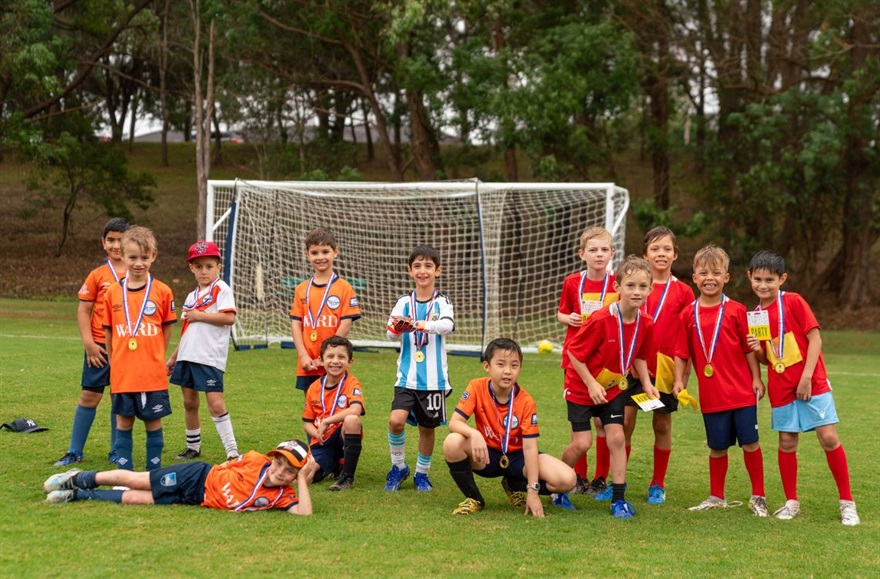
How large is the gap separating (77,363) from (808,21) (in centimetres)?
1665

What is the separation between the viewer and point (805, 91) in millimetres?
21359

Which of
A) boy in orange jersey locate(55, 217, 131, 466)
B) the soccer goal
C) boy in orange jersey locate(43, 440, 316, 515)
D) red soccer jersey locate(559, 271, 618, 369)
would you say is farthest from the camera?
the soccer goal

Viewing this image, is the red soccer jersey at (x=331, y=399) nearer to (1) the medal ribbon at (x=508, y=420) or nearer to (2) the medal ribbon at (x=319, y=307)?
(2) the medal ribbon at (x=319, y=307)

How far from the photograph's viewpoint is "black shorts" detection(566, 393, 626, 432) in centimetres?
614

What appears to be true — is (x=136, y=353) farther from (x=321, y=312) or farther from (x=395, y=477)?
(x=395, y=477)

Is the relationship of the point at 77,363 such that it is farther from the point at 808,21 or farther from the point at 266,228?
the point at 808,21

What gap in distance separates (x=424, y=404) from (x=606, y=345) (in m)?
1.30

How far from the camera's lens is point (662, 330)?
21.7 ft

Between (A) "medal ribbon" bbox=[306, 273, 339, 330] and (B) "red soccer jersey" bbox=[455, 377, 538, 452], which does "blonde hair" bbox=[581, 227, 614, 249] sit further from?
(A) "medal ribbon" bbox=[306, 273, 339, 330]

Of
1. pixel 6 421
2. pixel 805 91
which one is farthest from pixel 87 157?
pixel 6 421

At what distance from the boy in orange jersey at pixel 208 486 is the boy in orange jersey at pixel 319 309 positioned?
128 cm

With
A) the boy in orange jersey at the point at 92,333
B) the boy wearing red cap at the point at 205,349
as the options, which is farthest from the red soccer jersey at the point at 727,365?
the boy in orange jersey at the point at 92,333

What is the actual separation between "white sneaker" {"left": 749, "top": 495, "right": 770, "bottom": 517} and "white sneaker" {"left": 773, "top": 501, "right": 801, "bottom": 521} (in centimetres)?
7

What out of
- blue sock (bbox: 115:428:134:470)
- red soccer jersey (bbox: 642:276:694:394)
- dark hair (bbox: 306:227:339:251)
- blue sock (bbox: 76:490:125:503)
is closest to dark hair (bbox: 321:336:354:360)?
dark hair (bbox: 306:227:339:251)
